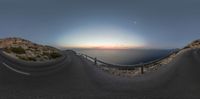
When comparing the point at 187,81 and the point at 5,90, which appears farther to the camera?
the point at 187,81

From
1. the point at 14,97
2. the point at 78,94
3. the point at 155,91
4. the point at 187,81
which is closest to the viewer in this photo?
the point at 14,97

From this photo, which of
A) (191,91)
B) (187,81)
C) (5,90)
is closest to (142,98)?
(191,91)

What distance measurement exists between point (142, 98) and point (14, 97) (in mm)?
3995

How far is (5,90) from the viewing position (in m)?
13.9

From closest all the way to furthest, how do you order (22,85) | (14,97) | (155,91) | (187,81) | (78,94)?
1. (14,97)
2. (78,94)
3. (155,91)
4. (22,85)
5. (187,81)

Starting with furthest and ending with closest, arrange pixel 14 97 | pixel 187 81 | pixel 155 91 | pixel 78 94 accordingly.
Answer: pixel 187 81 < pixel 155 91 < pixel 78 94 < pixel 14 97

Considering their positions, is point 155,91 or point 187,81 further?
point 187,81

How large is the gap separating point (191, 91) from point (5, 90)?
21.9 ft

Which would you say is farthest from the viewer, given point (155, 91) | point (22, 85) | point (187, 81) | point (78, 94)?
point (187, 81)

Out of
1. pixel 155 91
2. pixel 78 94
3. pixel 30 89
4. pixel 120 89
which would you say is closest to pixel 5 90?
pixel 30 89

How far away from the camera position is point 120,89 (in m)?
14.9

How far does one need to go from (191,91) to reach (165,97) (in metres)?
2.05

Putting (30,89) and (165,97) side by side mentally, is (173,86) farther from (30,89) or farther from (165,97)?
(30,89)

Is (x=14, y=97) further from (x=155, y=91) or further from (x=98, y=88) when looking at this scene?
(x=155, y=91)
